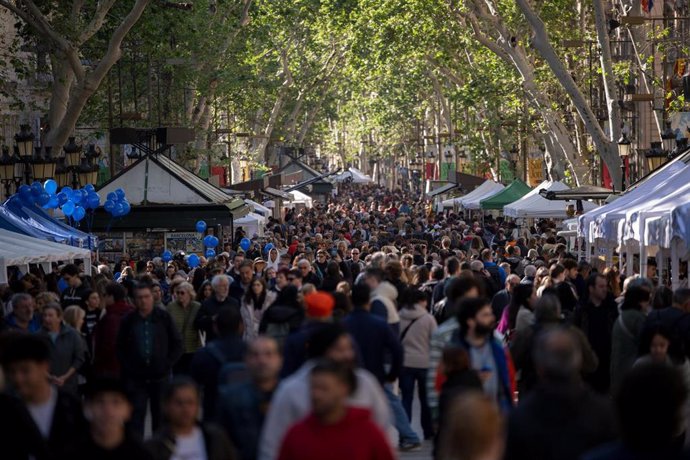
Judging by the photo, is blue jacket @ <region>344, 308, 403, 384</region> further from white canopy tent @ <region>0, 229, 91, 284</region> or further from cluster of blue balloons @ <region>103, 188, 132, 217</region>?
cluster of blue balloons @ <region>103, 188, 132, 217</region>

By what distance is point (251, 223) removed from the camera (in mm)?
39062

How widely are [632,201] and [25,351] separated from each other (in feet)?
44.8

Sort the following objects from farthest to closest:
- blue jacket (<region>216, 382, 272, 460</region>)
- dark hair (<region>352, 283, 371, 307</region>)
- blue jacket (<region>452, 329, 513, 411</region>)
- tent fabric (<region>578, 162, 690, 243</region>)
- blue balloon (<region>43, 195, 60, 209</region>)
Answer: blue balloon (<region>43, 195, 60, 209</region>) → tent fabric (<region>578, 162, 690, 243</region>) → dark hair (<region>352, 283, 371, 307</region>) → blue jacket (<region>452, 329, 513, 411</region>) → blue jacket (<region>216, 382, 272, 460</region>)

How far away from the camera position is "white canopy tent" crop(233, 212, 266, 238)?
38.0 metres

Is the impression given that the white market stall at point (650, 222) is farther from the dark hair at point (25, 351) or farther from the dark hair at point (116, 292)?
the dark hair at point (25, 351)

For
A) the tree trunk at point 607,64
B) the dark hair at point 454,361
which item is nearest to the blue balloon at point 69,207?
the tree trunk at point 607,64

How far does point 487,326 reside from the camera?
9.54 meters

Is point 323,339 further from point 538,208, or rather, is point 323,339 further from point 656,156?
point 538,208

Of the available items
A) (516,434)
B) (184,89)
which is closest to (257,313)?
(516,434)

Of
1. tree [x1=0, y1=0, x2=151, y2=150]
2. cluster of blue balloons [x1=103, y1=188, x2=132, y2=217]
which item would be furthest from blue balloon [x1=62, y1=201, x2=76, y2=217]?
tree [x1=0, y1=0, x2=151, y2=150]

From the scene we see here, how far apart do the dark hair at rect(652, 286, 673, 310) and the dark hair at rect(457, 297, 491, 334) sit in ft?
9.81

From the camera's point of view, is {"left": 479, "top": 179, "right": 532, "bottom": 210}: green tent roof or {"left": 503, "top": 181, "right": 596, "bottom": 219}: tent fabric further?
{"left": 479, "top": 179, "right": 532, "bottom": 210}: green tent roof

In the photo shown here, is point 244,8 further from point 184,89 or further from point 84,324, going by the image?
point 84,324

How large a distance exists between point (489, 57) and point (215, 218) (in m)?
19.9
